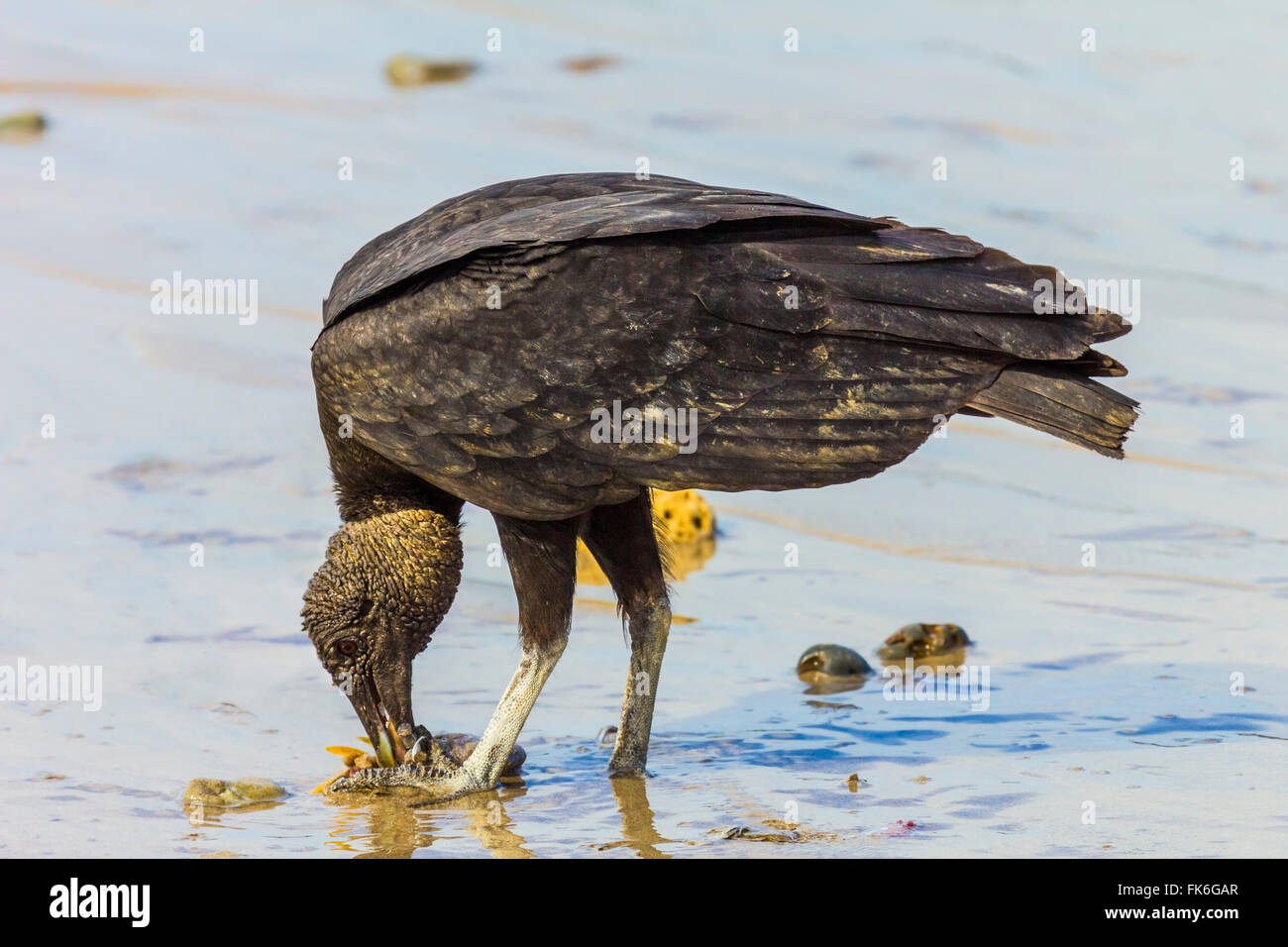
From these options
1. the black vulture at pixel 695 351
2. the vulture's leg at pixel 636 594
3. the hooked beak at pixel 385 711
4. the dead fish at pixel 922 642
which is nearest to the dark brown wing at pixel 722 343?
the black vulture at pixel 695 351

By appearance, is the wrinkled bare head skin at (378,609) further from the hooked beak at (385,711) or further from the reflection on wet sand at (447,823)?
the reflection on wet sand at (447,823)

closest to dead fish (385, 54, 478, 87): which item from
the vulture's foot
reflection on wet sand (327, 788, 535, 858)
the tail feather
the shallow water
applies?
the shallow water

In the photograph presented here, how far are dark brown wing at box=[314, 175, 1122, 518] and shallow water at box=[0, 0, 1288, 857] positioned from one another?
975 mm

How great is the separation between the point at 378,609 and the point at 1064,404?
6.52 ft

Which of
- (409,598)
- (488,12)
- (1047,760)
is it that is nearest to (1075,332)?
(1047,760)

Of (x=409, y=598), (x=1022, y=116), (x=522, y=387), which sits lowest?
(x=409, y=598)

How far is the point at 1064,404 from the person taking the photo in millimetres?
4285

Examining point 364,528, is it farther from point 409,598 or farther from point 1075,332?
point 1075,332

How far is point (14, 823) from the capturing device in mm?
4160

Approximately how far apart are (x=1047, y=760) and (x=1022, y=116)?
914 centimetres

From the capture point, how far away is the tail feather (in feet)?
14.0

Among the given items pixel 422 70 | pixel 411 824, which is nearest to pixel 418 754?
pixel 411 824

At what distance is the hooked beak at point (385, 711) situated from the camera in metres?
4.83

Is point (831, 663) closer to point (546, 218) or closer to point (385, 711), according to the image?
point (385, 711)
